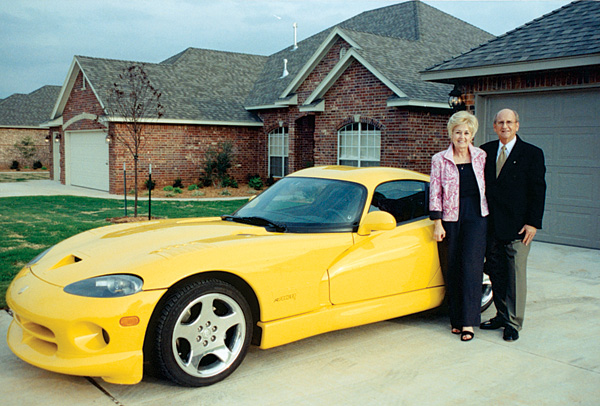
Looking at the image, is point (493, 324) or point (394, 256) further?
point (493, 324)

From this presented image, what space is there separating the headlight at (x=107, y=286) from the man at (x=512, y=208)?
307 centimetres

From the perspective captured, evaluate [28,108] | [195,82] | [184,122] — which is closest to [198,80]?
[195,82]

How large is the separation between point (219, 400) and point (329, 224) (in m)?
1.67

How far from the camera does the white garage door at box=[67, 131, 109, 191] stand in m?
22.0

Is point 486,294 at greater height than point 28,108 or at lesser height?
lesser

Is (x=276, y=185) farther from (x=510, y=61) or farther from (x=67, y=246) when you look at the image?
(x=510, y=61)

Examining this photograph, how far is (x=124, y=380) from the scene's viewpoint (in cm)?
348

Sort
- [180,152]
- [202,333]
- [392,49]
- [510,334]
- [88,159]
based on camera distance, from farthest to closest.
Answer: [88,159] → [180,152] → [392,49] → [510,334] → [202,333]

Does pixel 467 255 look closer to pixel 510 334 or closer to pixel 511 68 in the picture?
pixel 510 334

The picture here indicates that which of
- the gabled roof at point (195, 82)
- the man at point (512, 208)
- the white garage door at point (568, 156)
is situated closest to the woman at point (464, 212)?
the man at point (512, 208)

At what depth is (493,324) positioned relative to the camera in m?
5.05

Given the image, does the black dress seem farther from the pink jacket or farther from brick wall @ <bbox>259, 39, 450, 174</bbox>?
brick wall @ <bbox>259, 39, 450, 174</bbox>

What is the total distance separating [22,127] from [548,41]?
4125cm

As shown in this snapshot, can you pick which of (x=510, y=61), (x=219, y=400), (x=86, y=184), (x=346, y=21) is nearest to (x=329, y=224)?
(x=219, y=400)
